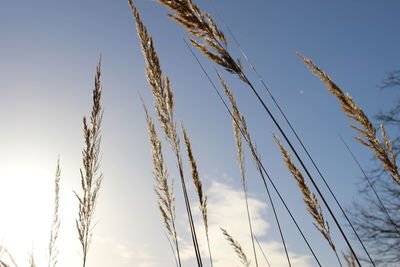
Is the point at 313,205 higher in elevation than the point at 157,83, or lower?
lower

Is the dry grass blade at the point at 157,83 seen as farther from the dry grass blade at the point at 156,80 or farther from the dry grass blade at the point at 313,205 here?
the dry grass blade at the point at 313,205

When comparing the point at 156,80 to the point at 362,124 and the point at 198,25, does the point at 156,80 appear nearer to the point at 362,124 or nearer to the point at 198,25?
the point at 198,25

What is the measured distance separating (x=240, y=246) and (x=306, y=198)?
1111mm

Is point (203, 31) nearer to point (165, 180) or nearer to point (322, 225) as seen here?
point (165, 180)

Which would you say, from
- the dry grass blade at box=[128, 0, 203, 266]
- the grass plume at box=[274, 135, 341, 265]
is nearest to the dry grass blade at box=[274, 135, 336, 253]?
the grass plume at box=[274, 135, 341, 265]

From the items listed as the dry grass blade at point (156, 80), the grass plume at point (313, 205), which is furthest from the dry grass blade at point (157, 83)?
the grass plume at point (313, 205)

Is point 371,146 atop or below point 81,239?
atop

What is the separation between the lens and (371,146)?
1.86 metres

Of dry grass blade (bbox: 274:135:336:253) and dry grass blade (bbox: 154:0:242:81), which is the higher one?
dry grass blade (bbox: 154:0:242:81)

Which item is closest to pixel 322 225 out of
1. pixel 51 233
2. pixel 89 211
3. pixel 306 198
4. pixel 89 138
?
pixel 306 198

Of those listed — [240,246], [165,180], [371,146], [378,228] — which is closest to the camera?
[371,146]

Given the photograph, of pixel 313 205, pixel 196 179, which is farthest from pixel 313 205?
pixel 196 179

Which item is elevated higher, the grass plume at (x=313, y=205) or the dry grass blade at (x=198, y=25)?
the dry grass blade at (x=198, y=25)

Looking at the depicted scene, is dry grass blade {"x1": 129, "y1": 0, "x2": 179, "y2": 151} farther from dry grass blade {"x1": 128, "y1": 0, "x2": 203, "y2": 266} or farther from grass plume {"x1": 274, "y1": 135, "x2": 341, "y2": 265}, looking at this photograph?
grass plume {"x1": 274, "y1": 135, "x2": 341, "y2": 265}
